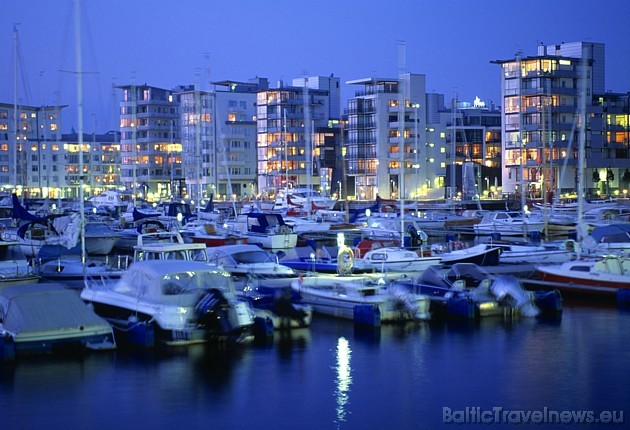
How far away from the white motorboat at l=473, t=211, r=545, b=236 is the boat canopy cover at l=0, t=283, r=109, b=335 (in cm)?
3901

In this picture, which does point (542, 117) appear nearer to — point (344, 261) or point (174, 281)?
point (344, 261)

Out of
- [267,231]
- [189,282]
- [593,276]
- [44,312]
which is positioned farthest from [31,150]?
[44,312]

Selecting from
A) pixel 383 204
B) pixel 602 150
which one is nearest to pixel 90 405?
pixel 383 204

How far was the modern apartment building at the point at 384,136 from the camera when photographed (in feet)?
325

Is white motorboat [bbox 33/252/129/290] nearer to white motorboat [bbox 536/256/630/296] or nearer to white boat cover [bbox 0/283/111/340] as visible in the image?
white boat cover [bbox 0/283/111/340]

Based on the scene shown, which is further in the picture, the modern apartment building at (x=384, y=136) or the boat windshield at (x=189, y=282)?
the modern apartment building at (x=384, y=136)

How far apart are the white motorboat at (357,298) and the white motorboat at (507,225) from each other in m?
30.9

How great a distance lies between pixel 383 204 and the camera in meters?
79.8

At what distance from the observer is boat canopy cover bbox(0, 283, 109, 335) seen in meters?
22.6

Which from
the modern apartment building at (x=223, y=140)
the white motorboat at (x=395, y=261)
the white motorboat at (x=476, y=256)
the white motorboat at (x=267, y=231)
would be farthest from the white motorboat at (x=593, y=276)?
the modern apartment building at (x=223, y=140)

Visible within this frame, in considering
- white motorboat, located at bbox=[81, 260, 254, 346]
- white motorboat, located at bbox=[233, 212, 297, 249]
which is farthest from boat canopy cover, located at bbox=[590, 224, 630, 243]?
white motorboat, located at bbox=[81, 260, 254, 346]

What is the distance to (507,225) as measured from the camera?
5988 cm

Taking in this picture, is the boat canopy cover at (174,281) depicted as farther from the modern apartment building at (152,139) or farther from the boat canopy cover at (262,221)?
the modern apartment building at (152,139)

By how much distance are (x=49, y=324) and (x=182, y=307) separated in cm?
326
